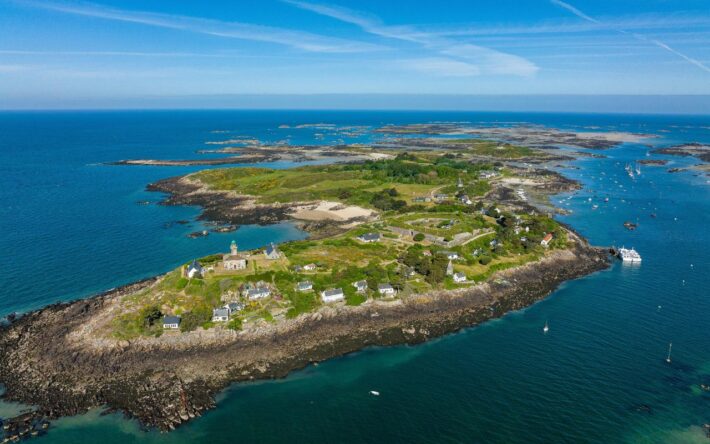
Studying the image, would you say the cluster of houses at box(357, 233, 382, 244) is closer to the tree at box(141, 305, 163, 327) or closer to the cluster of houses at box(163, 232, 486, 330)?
the cluster of houses at box(163, 232, 486, 330)

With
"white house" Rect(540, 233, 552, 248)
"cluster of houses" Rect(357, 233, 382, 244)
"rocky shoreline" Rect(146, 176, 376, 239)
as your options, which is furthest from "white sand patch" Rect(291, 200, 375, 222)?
"white house" Rect(540, 233, 552, 248)

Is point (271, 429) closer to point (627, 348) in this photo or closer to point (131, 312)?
point (131, 312)

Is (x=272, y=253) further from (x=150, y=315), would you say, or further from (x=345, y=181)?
(x=345, y=181)

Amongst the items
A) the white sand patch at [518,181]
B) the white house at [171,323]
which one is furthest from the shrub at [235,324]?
the white sand patch at [518,181]

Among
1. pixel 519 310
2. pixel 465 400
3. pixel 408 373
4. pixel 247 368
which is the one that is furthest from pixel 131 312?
pixel 519 310

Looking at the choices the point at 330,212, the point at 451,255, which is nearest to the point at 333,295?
the point at 451,255
